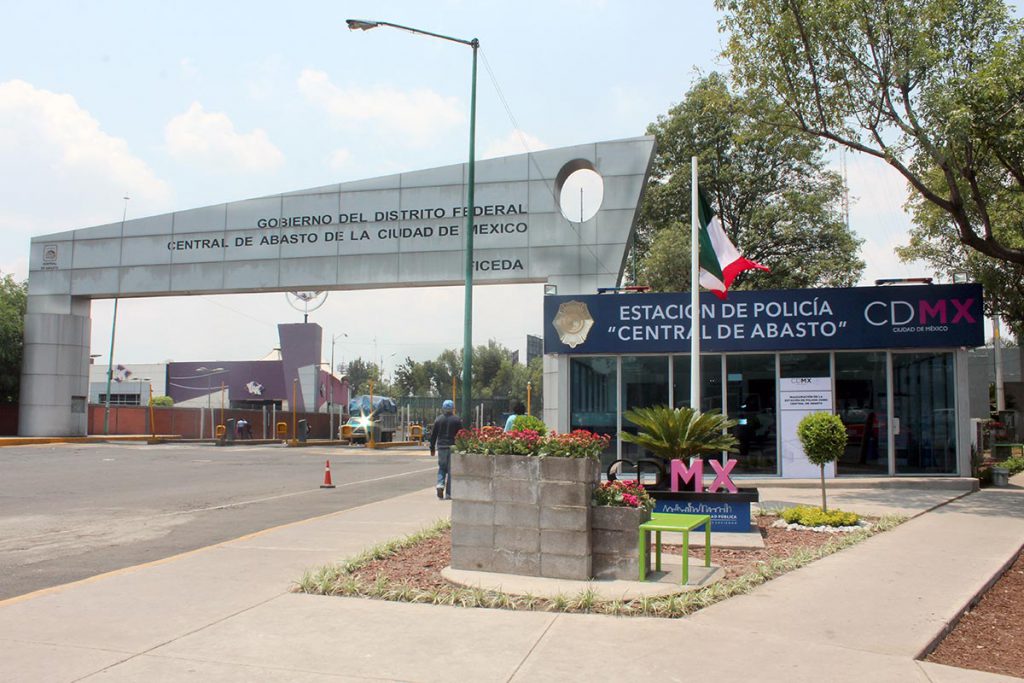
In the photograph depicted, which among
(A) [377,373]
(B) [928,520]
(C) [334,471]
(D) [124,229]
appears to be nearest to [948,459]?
(B) [928,520]

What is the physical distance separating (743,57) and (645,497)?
13659 mm

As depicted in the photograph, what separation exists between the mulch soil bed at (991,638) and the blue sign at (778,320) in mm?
9907

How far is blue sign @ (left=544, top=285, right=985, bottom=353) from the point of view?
1761cm

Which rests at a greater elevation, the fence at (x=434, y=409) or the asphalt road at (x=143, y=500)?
the fence at (x=434, y=409)

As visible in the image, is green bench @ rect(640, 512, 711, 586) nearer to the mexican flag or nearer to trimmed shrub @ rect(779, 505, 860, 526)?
trimmed shrub @ rect(779, 505, 860, 526)

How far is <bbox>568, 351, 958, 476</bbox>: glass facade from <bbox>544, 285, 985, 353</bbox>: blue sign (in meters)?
0.41

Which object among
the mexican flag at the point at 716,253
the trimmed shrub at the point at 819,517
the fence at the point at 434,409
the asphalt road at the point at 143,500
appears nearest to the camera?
the asphalt road at the point at 143,500

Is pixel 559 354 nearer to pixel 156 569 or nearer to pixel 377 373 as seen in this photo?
pixel 156 569

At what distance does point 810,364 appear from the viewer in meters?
18.4

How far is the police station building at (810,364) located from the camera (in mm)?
17797

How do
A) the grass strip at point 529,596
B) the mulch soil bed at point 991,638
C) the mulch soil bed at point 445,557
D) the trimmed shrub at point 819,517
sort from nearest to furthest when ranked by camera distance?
the mulch soil bed at point 991,638 → the grass strip at point 529,596 → the mulch soil bed at point 445,557 → the trimmed shrub at point 819,517

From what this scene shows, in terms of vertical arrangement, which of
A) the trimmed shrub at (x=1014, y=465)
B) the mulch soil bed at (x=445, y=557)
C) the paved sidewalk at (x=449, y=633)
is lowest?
the paved sidewalk at (x=449, y=633)

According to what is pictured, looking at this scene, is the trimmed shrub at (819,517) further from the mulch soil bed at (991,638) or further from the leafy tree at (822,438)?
the mulch soil bed at (991,638)

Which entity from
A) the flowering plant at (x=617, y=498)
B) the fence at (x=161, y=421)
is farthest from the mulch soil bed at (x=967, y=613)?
the fence at (x=161, y=421)
